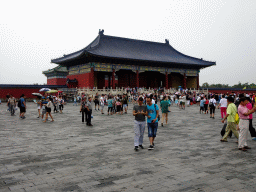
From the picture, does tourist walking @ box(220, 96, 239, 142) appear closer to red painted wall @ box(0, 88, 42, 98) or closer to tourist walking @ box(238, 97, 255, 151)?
tourist walking @ box(238, 97, 255, 151)

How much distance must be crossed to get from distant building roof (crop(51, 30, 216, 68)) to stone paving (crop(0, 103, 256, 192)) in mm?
→ 25041


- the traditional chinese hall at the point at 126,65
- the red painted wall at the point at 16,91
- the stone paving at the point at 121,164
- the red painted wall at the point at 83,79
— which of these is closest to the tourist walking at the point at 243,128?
the stone paving at the point at 121,164

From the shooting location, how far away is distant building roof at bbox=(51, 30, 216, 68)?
35131 mm

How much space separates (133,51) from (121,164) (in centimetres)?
3442

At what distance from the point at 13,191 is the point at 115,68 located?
31684 mm

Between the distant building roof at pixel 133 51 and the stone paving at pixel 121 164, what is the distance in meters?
25.0

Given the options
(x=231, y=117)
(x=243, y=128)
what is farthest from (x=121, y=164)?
(x=231, y=117)

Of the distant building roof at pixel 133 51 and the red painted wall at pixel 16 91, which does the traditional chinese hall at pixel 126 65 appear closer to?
the distant building roof at pixel 133 51

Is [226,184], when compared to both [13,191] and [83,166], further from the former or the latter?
[13,191]

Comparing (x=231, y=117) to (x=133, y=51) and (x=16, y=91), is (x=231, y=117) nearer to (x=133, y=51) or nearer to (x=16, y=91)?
(x=16, y=91)

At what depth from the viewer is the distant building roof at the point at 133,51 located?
35131mm

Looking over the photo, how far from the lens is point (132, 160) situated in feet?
19.5

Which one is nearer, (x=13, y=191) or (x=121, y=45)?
(x=13, y=191)

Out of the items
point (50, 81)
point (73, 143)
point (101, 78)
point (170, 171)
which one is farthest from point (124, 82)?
point (170, 171)
